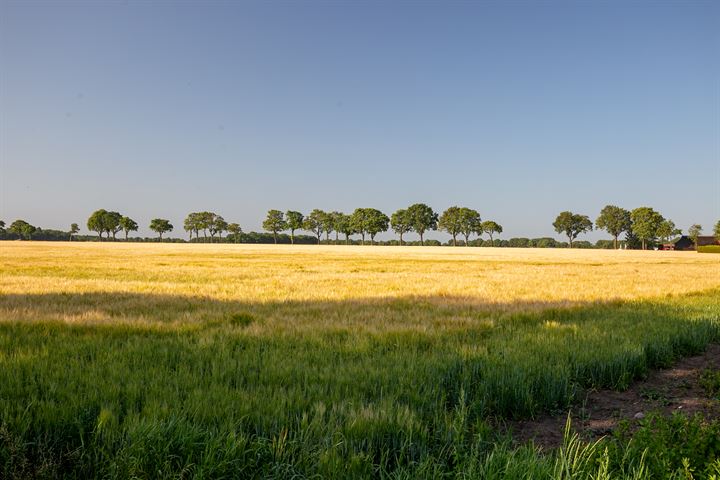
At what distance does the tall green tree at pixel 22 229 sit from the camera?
186 metres

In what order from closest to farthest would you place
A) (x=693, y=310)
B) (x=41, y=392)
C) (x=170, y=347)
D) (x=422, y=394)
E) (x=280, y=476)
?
(x=280, y=476) → (x=41, y=392) → (x=422, y=394) → (x=170, y=347) → (x=693, y=310)

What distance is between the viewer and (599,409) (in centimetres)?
524

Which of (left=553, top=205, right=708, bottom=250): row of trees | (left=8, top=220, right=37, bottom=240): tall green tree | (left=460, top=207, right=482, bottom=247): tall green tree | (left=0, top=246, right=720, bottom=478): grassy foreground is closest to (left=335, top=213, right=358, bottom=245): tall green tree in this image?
(left=460, top=207, right=482, bottom=247): tall green tree

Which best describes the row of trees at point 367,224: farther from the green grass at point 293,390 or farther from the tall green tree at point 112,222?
the green grass at point 293,390

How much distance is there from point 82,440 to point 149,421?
1.61 feet

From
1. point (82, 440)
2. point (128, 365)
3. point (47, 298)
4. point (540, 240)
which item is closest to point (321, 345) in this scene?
point (128, 365)

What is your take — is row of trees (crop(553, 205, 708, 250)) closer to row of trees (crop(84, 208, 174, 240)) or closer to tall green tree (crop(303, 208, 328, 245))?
tall green tree (crop(303, 208, 328, 245))

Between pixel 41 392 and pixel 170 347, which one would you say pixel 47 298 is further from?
pixel 41 392

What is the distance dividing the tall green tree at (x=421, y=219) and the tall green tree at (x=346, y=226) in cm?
2703

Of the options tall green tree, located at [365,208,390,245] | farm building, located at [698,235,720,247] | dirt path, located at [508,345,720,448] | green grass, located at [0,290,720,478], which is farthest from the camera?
tall green tree, located at [365,208,390,245]

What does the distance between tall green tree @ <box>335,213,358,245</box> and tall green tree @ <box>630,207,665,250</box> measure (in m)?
109

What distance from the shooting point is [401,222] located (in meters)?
188

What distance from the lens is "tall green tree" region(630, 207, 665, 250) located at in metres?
148

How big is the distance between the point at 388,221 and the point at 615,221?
94062mm
